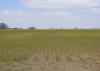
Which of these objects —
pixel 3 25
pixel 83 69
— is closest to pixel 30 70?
pixel 83 69

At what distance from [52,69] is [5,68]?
7.46 ft

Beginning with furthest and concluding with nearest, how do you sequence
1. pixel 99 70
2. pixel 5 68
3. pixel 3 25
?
1. pixel 3 25
2. pixel 5 68
3. pixel 99 70

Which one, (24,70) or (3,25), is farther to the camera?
(3,25)

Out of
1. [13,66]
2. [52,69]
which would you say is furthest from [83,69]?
[13,66]

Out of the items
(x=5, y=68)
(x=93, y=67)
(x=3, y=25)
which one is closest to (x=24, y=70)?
(x=5, y=68)

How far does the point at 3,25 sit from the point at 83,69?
15187cm

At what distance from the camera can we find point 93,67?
12789 mm

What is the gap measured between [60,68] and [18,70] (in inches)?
75.7

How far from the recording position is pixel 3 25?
16112cm

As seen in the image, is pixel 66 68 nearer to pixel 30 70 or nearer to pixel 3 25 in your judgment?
pixel 30 70

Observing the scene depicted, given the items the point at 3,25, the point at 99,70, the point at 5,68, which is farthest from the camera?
the point at 3,25

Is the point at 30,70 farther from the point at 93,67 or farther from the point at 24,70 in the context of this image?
the point at 93,67

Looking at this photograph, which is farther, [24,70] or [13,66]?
[13,66]

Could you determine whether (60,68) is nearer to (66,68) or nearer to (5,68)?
(66,68)
